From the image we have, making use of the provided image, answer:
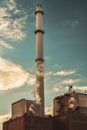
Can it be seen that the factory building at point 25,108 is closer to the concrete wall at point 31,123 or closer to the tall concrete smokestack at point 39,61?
the tall concrete smokestack at point 39,61

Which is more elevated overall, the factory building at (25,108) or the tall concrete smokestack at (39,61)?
the tall concrete smokestack at (39,61)

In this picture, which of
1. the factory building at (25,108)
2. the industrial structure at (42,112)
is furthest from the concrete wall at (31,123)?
the factory building at (25,108)

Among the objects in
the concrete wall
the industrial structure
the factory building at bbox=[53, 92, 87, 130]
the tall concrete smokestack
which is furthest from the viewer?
the tall concrete smokestack

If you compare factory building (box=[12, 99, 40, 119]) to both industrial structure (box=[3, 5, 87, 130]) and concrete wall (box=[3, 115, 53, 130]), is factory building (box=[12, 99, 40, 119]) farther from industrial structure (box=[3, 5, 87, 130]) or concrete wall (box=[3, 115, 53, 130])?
concrete wall (box=[3, 115, 53, 130])

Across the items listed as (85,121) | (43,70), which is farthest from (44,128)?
(43,70)

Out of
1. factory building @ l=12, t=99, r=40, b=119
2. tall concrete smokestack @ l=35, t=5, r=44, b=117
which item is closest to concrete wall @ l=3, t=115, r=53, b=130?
factory building @ l=12, t=99, r=40, b=119

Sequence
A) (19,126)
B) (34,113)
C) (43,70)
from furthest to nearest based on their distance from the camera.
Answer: (43,70) → (34,113) → (19,126)

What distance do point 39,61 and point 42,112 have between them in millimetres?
8345

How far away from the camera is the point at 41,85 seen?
45.7m

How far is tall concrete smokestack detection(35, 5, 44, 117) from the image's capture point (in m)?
44.9

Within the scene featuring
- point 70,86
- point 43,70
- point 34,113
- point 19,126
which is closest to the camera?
point 19,126

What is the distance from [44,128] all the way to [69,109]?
443 cm

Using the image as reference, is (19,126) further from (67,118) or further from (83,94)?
(83,94)

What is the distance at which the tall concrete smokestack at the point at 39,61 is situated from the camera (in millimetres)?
44906
